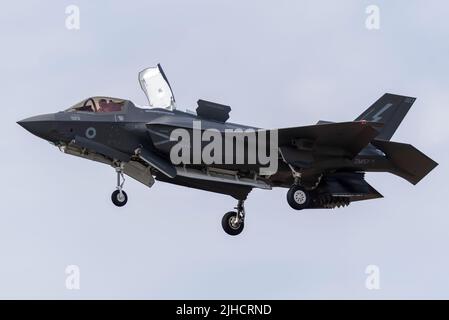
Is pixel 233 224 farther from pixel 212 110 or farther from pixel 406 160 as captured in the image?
pixel 406 160

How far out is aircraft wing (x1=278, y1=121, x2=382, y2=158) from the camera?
52.7m

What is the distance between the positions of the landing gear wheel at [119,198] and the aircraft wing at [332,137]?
18.4 ft

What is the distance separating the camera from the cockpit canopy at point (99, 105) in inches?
2131

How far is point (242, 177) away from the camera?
55.1 metres

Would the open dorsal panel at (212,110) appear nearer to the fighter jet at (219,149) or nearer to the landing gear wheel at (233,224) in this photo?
the fighter jet at (219,149)

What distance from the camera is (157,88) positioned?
55.9 m

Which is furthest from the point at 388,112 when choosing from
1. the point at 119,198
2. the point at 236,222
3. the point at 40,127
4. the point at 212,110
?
the point at 40,127

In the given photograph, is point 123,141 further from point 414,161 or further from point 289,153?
point 414,161

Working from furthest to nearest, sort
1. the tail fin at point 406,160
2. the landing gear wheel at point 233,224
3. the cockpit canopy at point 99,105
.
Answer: the landing gear wheel at point 233,224 → the tail fin at point 406,160 → the cockpit canopy at point 99,105

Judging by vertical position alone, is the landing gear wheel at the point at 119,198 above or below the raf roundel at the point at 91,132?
below

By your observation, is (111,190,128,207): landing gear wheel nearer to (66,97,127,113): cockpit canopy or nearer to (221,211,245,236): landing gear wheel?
(66,97,127,113): cockpit canopy

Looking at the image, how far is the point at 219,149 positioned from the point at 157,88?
377cm

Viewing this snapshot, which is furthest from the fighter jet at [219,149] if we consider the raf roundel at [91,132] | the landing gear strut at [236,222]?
the landing gear strut at [236,222]

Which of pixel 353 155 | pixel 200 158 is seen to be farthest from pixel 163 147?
pixel 353 155
